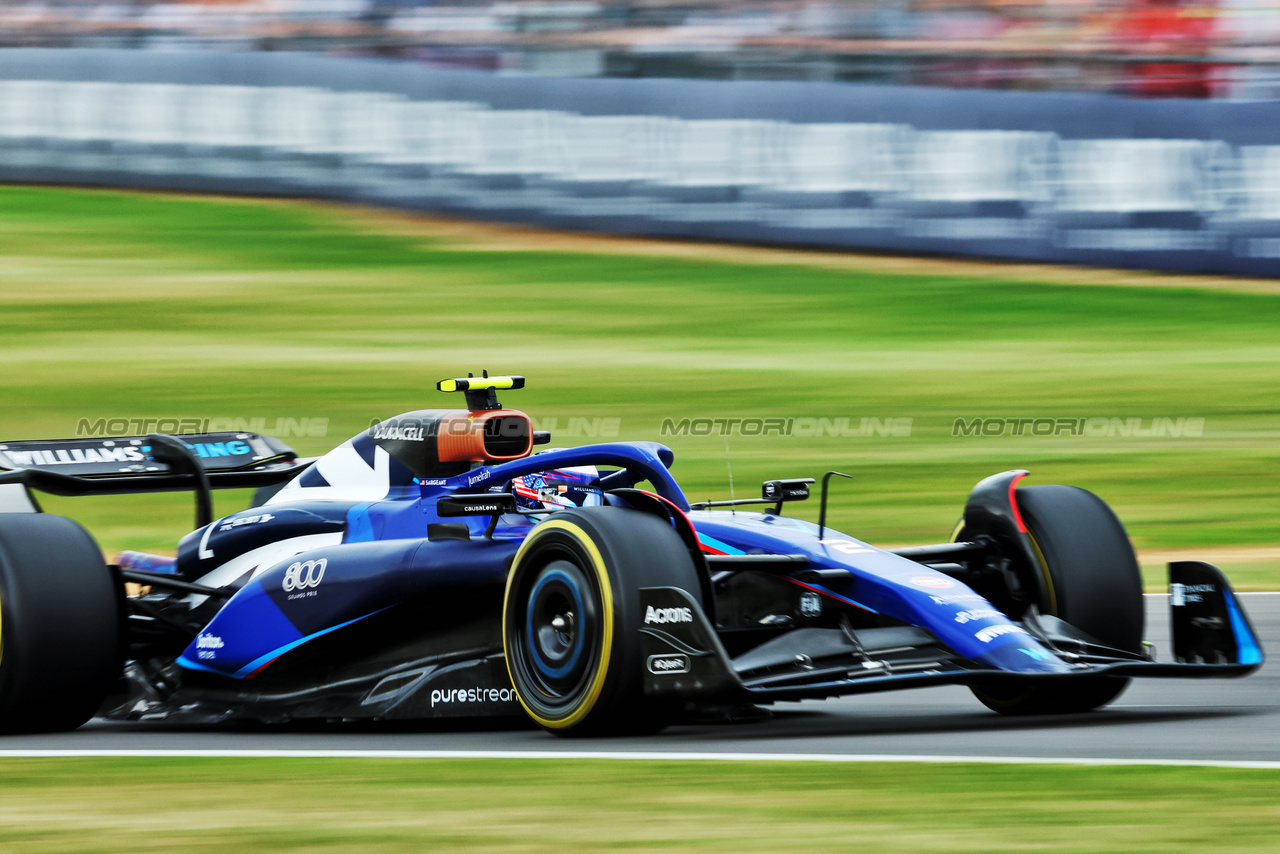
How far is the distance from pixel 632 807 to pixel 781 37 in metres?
15.3

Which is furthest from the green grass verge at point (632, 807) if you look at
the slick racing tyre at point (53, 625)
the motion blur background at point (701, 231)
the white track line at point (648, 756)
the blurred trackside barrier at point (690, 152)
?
the blurred trackside barrier at point (690, 152)

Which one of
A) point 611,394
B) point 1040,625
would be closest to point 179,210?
point 611,394

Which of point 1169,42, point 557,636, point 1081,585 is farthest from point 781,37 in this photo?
point 557,636

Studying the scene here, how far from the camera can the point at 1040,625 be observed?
6723mm

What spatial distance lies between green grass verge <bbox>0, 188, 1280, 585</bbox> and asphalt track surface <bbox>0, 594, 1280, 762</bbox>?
601cm

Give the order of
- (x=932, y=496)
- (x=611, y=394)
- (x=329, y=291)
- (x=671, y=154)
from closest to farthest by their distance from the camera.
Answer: (x=932, y=496) → (x=611, y=394) → (x=671, y=154) → (x=329, y=291)

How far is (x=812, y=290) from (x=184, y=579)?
12381mm

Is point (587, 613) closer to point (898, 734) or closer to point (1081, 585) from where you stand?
point (898, 734)

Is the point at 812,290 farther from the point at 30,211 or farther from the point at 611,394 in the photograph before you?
the point at 30,211

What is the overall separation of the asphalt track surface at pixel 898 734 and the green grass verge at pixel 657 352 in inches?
237

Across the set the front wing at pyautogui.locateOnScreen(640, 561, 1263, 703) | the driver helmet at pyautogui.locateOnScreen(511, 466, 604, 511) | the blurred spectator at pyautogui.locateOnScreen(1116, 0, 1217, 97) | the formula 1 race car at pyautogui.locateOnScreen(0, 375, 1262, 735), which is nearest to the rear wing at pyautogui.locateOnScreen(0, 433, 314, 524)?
the formula 1 race car at pyautogui.locateOnScreen(0, 375, 1262, 735)

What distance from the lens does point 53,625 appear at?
695cm

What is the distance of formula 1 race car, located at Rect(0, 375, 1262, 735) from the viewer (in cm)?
606

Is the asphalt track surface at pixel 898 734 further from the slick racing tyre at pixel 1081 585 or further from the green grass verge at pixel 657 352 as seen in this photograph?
the green grass verge at pixel 657 352
